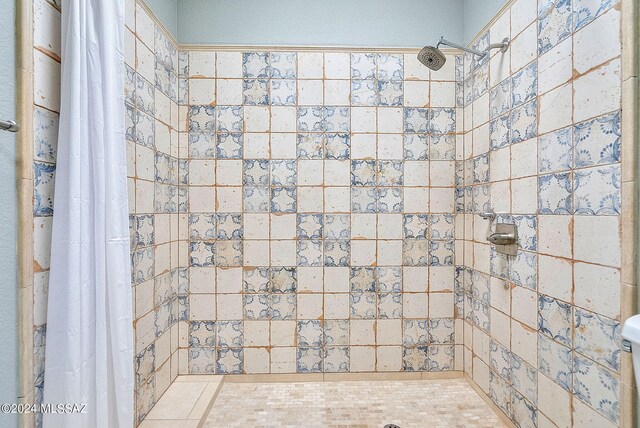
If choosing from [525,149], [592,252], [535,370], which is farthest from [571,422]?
[525,149]

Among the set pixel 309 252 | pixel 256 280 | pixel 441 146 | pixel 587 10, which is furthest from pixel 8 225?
pixel 441 146

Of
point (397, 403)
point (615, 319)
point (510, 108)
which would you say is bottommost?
point (397, 403)

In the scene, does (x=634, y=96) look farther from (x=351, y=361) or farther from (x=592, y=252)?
(x=351, y=361)

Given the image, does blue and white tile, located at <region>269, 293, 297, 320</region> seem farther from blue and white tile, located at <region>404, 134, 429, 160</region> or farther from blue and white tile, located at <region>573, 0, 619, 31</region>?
blue and white tile, located at <region>573, 0, 619, 31</region>

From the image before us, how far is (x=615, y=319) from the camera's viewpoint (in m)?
1.01

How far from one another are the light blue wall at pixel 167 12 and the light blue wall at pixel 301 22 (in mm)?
30

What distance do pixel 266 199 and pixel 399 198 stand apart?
739 mm

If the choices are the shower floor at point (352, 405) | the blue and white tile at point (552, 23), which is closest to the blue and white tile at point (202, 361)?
the shower floor at point (352, 405)

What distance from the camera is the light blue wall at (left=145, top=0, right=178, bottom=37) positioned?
1.70m

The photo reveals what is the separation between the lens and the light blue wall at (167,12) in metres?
1.70

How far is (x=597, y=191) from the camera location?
3.52ft

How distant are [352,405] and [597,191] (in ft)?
4.53

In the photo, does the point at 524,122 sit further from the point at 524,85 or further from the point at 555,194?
the point at 555,194

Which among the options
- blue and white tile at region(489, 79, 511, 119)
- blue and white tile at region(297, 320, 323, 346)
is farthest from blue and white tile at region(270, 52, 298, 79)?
blue and white tile at region(297, 320, 323, 346)
